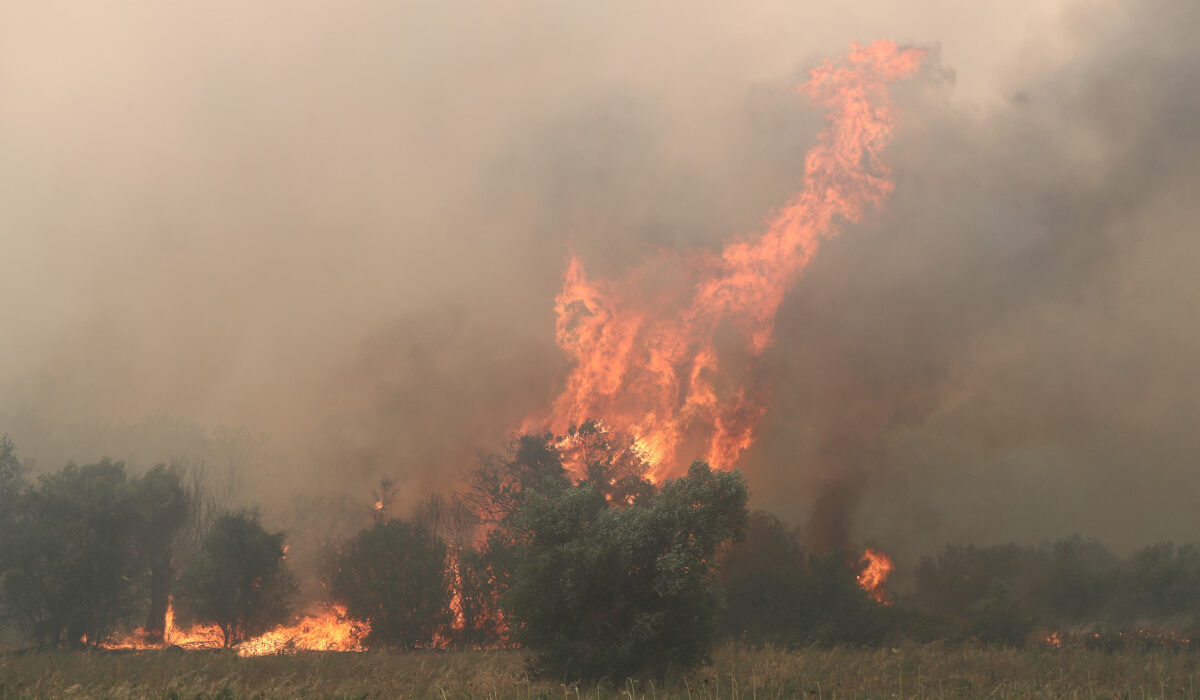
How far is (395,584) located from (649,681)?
48.8 m

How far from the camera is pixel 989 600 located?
57781mm

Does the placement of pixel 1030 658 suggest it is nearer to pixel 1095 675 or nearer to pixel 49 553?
pixel 1095 675

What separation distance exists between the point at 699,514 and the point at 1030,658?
2824 centimetres

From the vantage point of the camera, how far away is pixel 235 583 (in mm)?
69750

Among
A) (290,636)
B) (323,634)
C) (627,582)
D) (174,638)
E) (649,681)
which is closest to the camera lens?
(649,681)

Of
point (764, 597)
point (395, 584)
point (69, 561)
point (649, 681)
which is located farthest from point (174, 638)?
point (649, 681)

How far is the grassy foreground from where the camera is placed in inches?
1019

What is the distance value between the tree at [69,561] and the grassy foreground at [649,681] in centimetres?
1247

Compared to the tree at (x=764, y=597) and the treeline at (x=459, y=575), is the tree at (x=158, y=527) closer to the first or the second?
the treeline at (x=459, y=575)

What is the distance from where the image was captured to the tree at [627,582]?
27.5 m

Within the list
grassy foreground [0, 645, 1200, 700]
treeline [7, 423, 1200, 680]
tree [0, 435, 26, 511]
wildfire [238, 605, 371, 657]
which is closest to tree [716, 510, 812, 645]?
treeline [7, 423, 1200, 680]

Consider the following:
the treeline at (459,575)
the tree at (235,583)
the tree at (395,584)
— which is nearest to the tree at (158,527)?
the treeline at (459,575)

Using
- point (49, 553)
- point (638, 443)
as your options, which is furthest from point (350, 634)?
point (638, 443)

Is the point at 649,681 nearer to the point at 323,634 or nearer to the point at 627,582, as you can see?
the point at 627,582
